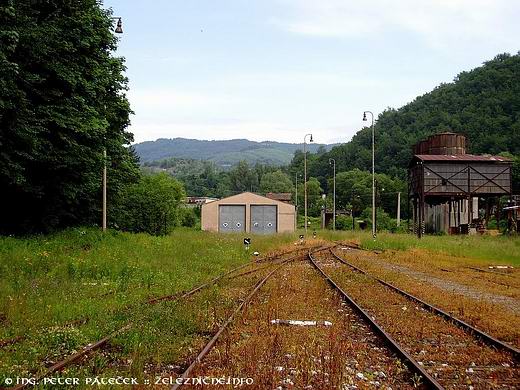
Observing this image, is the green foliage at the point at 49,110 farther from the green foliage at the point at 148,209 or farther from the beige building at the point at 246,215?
the beige building at the point at 246,215

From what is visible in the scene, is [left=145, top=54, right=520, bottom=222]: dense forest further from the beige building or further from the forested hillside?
the beige building

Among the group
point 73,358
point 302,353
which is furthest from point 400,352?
point 73,358

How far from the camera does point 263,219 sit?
93312 mm

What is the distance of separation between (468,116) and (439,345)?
11259 centimetres

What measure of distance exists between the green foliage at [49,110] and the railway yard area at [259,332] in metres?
4.23

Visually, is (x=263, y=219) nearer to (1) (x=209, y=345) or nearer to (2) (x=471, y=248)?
(2) (x=471, y=248)

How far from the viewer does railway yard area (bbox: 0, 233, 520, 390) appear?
7.22 meters

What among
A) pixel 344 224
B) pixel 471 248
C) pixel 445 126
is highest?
pixel 445 126

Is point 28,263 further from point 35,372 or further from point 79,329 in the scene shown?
point 35,372

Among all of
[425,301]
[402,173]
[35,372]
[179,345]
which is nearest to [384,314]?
[425,301]

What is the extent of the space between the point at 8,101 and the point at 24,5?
12.7ft

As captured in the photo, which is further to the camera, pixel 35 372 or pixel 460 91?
pixel 460 91

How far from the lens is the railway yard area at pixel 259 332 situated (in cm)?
722

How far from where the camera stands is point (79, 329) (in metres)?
9.70
